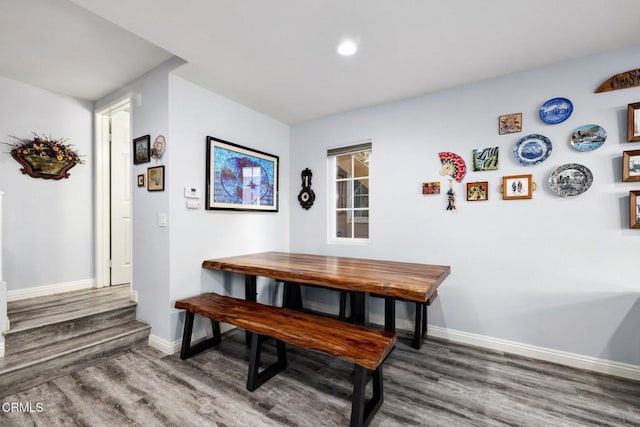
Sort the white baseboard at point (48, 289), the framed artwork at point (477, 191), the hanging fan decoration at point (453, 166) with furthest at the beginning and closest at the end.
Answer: the white baseboard at point (48, 289)
the hanging fan decoration at point (453, 166)
the framed artwork at point (477, 191)

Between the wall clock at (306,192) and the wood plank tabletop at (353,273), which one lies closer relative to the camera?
the wood plank tabletop at (353,273)

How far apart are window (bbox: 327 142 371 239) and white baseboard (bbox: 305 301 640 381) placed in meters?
1.17

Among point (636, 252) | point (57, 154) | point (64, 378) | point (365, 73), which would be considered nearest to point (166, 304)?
point (64, 378)

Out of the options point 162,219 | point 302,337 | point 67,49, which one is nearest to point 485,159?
point 302,337

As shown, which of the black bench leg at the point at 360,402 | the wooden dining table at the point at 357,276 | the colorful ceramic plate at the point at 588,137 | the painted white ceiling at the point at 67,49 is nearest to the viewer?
the black bench leg at the point at 360,402

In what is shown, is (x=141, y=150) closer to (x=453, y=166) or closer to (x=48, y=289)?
(x=48, y=289)

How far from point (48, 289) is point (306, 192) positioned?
3.04m

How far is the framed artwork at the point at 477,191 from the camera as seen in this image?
2.44 m

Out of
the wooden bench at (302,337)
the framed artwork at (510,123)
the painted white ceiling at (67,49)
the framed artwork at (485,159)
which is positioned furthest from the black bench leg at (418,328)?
the painted white ceiling at (67,49)

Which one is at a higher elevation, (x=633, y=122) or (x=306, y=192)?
(x=633, y=122)

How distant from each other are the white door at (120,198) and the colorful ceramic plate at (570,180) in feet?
14.4

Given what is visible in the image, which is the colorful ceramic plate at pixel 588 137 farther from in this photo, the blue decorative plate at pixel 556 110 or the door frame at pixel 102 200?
the door frame at pixel 102 200

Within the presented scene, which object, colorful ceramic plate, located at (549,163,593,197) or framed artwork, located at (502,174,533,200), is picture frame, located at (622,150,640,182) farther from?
framed artwork, located at (502,174,533,200)

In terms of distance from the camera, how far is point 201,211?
2594mm
